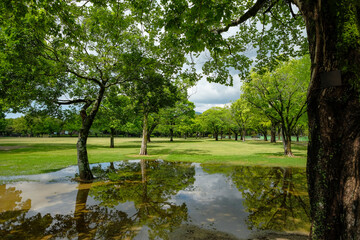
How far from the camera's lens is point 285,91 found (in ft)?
73.4

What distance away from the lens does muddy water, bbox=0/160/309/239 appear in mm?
5422

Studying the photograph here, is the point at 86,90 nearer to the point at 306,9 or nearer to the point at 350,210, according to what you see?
the point at 306,9

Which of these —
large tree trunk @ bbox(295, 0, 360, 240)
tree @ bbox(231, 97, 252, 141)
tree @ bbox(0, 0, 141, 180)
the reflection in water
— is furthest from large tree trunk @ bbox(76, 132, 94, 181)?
tree @ bbox(231, 97, 252, 141)

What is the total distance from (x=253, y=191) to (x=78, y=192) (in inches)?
360

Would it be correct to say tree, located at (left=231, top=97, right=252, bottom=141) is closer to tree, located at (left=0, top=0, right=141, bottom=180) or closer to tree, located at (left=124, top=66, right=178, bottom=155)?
tree, located at (left=124, top=66, right=178, bottom=155)

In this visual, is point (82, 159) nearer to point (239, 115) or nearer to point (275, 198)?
point (275, 198)

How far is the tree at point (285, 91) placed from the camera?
69.1 ft

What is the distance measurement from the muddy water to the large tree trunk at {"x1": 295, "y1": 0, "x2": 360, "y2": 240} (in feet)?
9.79

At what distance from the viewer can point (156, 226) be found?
18.5 feet

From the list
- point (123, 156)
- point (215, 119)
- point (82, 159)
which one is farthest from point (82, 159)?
point (215, 119)

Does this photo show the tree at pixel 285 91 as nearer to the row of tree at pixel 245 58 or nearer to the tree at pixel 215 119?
the row of tree at pixel 245 58

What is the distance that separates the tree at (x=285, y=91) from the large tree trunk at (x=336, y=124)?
1922 cm

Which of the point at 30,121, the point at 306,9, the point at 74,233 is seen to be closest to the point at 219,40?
the point at 306,9

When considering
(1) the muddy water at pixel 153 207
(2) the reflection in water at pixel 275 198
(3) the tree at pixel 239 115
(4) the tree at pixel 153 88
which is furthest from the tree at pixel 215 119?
(1) the muddy water at pixel 153 207
